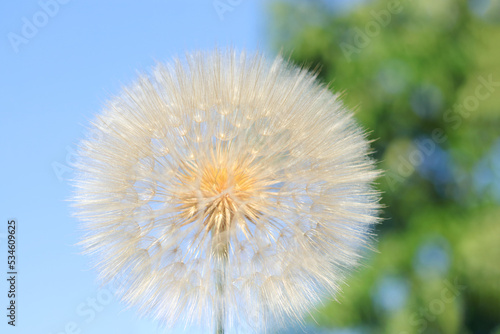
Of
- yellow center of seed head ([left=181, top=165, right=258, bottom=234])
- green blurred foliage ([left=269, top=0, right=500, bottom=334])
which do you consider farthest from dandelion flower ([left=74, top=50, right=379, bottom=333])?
green blurred foliage ([left=269, top=0, right=500, bottom=334])

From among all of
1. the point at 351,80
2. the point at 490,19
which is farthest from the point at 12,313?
the point at 490,19

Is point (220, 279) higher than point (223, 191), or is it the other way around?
point (223, 191)

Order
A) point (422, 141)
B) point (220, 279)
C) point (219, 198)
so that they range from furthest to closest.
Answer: point (422, 141), point (219, 198), point (220, 279)

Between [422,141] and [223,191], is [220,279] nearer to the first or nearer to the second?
[223,191]

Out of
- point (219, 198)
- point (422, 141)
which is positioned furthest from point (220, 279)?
point (422, 141)

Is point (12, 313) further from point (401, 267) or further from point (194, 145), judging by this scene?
point (401, 267)

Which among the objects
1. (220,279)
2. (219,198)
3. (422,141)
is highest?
(422,141)

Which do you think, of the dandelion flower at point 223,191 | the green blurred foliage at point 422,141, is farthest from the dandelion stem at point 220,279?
the green blurred foliage at point 422,141
